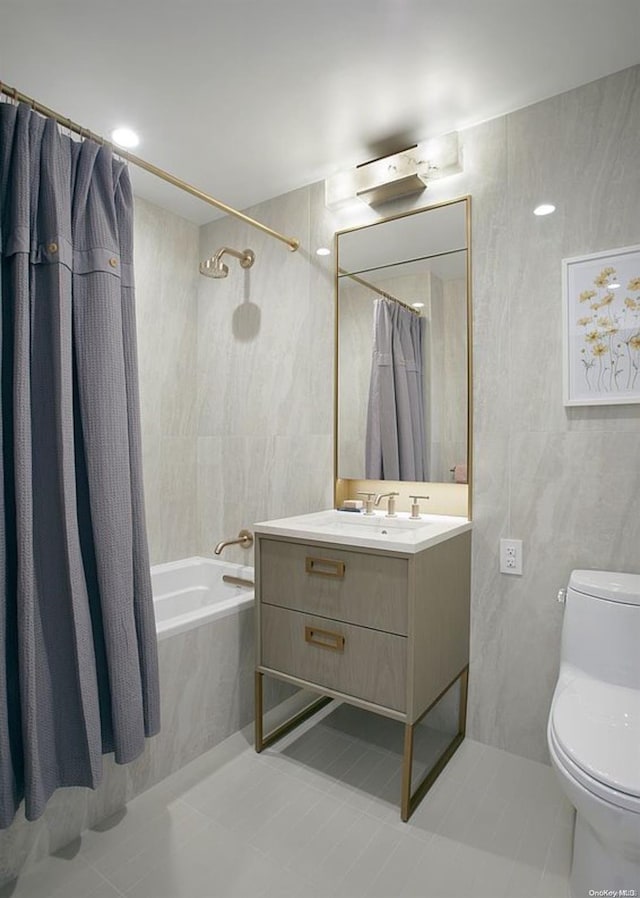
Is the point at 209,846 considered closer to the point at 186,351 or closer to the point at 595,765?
the point at 595,765

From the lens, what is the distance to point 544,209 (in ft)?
6.33

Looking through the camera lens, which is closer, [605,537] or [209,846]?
[209,846]

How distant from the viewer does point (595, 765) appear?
1174 millimetres

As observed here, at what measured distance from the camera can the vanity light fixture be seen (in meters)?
2.09

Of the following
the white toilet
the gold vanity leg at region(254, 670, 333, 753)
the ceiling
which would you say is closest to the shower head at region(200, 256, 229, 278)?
the ceiling

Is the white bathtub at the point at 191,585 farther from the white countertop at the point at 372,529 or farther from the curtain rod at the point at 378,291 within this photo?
the curtain rod at the point at 378,291

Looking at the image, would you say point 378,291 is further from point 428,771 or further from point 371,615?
point 428,771

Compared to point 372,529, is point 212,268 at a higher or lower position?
higher

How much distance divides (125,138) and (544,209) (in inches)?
67.7

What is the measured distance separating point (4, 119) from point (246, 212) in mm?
1550

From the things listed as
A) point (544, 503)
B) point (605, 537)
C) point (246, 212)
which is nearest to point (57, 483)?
point (544, 503)

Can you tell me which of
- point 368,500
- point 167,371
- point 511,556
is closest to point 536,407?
point 511,556

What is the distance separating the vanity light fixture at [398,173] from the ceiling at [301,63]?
0.27 feet

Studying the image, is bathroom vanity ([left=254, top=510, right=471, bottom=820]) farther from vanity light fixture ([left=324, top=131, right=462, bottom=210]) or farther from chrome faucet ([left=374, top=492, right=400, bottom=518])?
vanity light fixture ([left=324, top=131, right=462, bottom=210])
